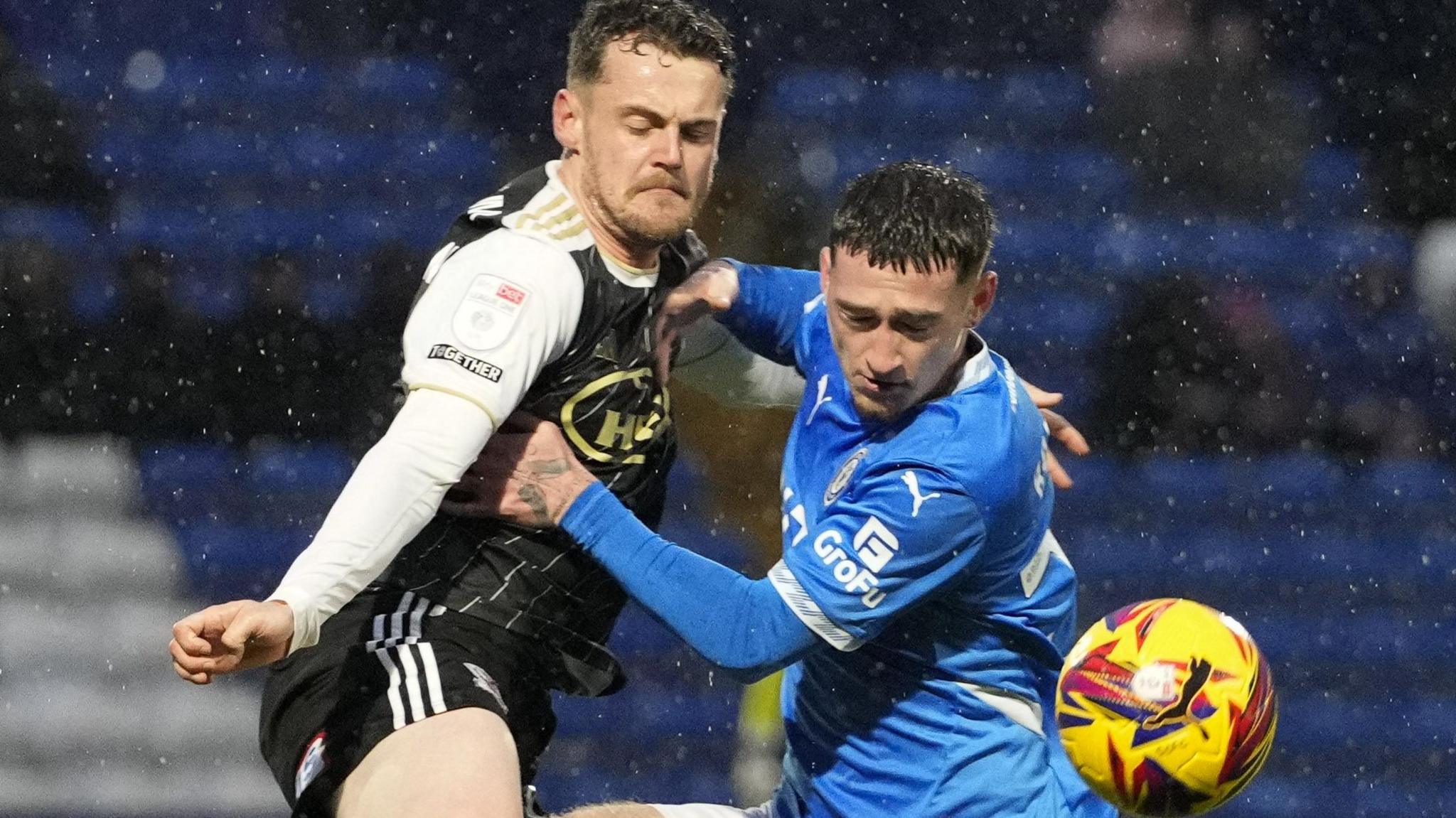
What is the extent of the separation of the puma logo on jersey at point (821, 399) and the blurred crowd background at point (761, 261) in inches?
112

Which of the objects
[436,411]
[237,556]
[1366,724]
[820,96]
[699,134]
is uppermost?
[699,134]

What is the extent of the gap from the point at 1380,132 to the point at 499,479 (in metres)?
4.76

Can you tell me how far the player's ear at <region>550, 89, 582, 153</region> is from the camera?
3229mm

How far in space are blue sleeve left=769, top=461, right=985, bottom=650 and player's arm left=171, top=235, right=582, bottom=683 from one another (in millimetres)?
533

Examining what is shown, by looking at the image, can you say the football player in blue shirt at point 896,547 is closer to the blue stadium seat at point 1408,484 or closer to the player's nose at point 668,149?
the player's nose at point 668,149

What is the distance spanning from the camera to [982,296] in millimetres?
3188

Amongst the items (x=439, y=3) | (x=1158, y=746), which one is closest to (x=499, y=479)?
(x=1158, y=746)

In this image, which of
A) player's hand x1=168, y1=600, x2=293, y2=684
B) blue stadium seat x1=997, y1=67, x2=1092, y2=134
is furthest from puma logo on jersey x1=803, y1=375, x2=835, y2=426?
blue stadium seat x1=997, y1=67, x2=1092, y2=134

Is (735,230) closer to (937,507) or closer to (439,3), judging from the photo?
(439,3)

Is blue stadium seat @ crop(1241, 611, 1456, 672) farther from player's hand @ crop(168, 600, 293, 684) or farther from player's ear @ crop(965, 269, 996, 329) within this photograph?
player's hand @ crop(168, 600, 293, 684)

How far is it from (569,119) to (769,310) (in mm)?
571

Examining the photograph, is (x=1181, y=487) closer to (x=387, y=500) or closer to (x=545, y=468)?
(x=545, y=468)

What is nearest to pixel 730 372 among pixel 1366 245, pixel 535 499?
pixel 535 499

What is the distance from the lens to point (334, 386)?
6293 millimetres
